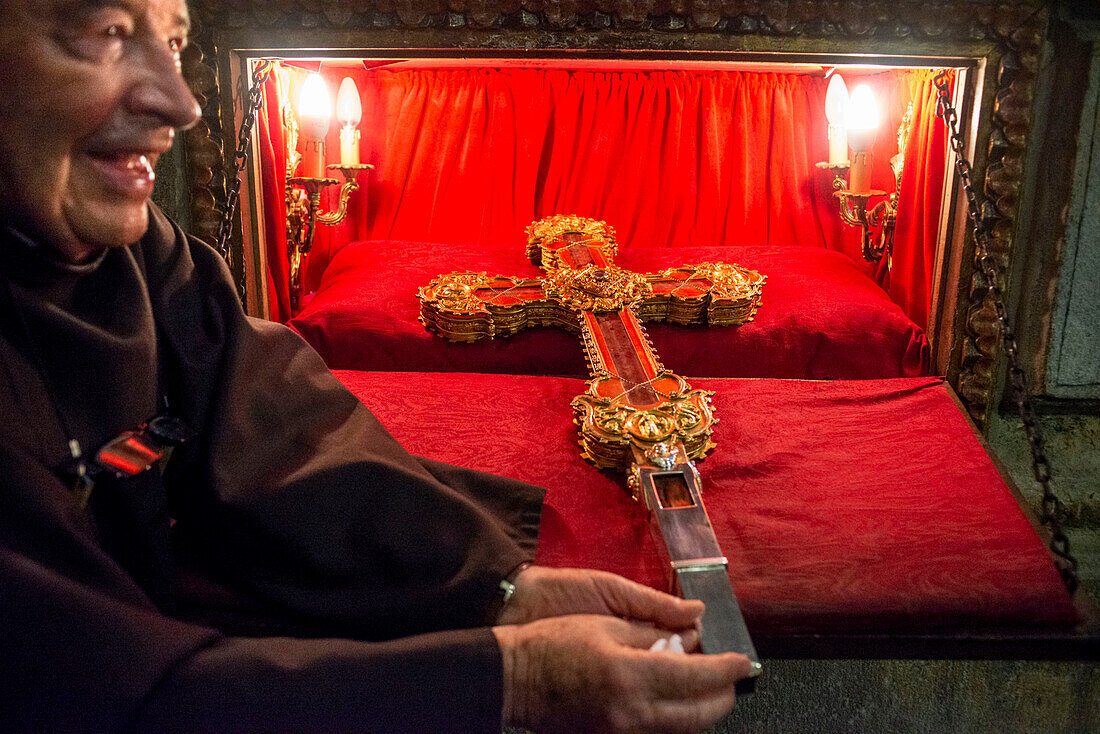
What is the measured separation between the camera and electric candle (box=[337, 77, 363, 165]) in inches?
93.3

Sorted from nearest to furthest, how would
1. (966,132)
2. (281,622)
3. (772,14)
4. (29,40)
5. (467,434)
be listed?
(29,40)
(281,622)
(467,434)
(772,14)
(966,132)

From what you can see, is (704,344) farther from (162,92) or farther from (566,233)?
(162,92)

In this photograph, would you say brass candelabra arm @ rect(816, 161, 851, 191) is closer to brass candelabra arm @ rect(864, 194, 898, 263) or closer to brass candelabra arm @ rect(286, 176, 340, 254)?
brass candelabra arm @ rect(864, 194, 898, 263)

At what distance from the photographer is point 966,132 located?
1.80m

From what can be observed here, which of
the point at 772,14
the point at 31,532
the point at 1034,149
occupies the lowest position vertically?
the point at 31,532

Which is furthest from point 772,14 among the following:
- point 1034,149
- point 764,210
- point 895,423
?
point 764,210

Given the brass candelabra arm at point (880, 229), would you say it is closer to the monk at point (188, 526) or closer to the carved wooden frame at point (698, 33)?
the carved wooden frame at point (698, 33)

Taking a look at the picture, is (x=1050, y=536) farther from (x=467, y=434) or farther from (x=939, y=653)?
(x=467, y=434)

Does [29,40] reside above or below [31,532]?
above

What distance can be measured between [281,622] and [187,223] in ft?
4.03

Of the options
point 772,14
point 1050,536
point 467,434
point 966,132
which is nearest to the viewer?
point 1050,536

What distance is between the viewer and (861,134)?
2.13 metres

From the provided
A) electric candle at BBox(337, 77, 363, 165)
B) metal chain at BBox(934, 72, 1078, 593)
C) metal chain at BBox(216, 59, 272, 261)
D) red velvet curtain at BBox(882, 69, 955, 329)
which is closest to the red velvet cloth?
metal chain at BBox(934, 72, 1078, 593)

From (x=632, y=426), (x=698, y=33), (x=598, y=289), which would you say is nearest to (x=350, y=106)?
(x=598, y=289)
